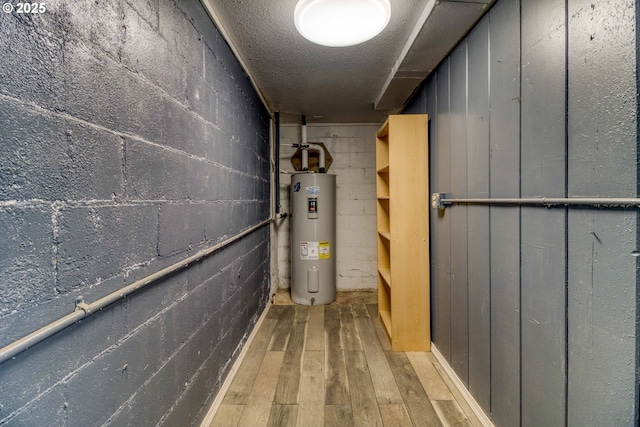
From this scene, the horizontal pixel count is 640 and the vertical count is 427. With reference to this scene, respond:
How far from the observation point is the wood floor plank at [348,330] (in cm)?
227

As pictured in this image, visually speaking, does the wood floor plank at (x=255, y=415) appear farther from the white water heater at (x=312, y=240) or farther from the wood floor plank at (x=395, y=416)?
the white water heater at (x=312, y=240)

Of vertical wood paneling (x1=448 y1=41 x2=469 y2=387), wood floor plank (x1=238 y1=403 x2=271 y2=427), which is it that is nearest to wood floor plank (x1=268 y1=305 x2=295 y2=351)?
wood floor plank (x1=238 y1=403 x2=271 y2=427)

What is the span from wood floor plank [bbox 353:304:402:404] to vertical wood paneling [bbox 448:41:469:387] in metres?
0.41

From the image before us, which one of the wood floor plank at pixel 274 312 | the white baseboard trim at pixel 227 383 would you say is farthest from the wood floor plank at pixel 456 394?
the wood floor plank at pixel 274 312

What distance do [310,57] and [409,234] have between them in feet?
4.88

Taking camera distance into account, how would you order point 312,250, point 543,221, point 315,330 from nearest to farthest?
1. point 543,221
2. point 315,330
3. point 312,250

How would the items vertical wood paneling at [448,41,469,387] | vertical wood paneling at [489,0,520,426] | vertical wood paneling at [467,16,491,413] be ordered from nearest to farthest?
vertical wood paneling at [489,0,520,426], vertical wood paneling at [467,16,491,413], vertical wood paneling at [448,41,469,387]

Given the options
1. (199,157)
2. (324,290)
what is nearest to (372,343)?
(324,290)

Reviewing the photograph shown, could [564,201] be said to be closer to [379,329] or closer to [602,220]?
[602,220]

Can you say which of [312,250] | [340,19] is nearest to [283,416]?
[312,250]

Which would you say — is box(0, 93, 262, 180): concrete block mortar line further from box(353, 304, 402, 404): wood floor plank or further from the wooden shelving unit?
box(353, 304, 402, 404): wood floor plank

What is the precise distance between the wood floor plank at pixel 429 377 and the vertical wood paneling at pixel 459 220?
0.42 feet

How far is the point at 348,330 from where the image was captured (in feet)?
8.33

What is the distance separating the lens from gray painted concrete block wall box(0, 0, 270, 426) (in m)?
0.58
